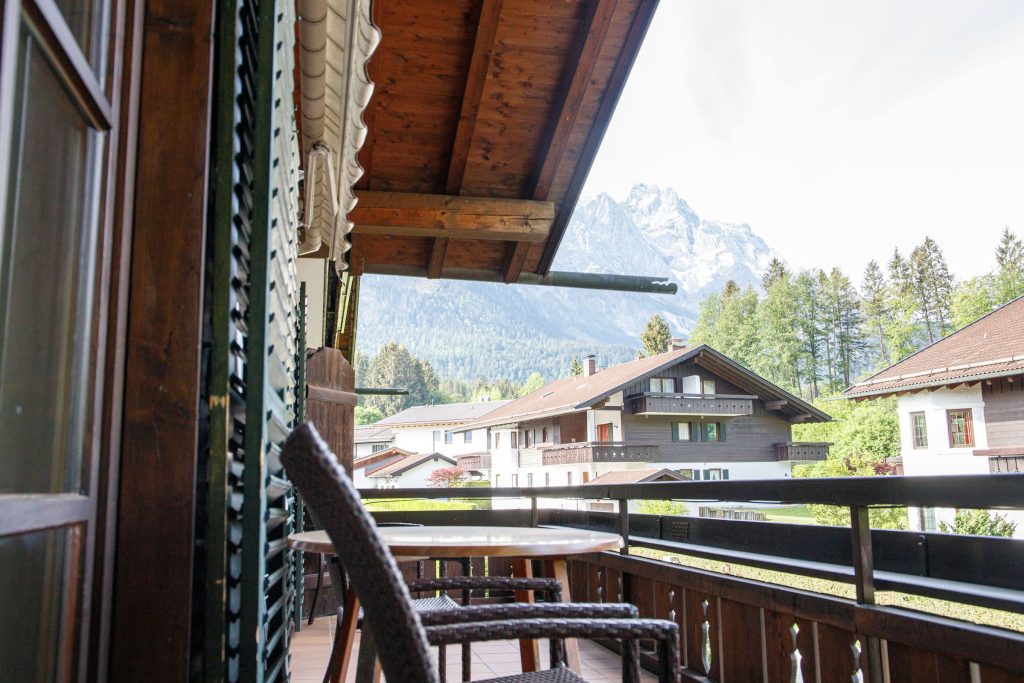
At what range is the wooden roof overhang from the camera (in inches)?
149

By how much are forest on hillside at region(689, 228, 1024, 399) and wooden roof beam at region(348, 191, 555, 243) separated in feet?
151

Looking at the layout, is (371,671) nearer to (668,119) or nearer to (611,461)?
(611,461)

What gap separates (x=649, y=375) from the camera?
86.8 feet

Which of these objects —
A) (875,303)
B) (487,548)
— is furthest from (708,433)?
(875,303)

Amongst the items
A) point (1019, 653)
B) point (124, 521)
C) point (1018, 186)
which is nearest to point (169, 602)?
point (124, 521)

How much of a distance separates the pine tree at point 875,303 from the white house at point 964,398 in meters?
30.8

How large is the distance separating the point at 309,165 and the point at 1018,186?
92.3 m

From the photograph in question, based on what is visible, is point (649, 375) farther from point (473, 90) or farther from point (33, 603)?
point (33, 603)

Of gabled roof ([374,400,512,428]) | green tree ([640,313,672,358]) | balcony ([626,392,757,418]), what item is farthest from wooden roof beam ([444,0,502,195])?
green tree ([640,313,672,358])

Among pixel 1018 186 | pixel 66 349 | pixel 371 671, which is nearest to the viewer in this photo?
pixel 66 349

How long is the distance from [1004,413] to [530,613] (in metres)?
20.7

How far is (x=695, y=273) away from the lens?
477 feet

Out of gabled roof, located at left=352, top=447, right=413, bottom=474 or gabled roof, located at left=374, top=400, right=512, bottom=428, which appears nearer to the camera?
gabled roof, located at left=352, top=447, right=413, bottom=474

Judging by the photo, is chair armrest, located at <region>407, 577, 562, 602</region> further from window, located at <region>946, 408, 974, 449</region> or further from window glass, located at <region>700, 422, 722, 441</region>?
window glass, located at <region>700, 422, 722, 441</region>
